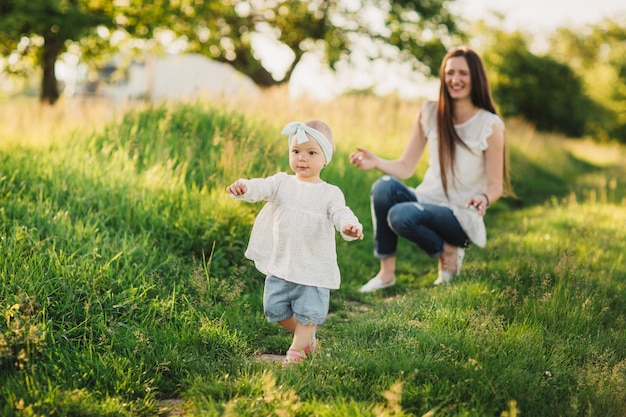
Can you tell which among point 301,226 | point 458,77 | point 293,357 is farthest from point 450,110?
point 293,357

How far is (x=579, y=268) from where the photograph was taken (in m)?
4.30

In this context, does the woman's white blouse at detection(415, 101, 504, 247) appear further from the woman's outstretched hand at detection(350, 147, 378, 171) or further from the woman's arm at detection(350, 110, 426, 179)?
the woman's outstretched hand at detection(350, 147, 378, 171)

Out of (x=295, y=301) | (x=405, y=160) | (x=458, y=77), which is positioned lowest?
(x=295, y=301)

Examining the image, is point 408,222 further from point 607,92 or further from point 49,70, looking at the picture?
point 607,92

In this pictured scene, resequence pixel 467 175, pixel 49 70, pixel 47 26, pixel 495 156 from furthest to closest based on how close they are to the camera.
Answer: pixel 49 70
pixel 47 26
pixel 467 175
pixel 495 156

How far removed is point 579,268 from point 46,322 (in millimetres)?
3364

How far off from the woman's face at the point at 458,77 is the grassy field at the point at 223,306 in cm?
124

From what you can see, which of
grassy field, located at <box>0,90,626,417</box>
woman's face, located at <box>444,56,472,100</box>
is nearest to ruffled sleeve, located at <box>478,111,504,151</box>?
woman's face, located at <box>444,56,472,100</box>

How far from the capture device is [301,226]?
9.91 feet

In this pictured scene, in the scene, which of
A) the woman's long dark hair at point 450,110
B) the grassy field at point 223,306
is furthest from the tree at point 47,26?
the woman's long dark hair at point 450,110

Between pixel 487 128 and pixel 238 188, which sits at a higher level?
pixel 487 128

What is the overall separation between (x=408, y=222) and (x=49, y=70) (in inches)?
434

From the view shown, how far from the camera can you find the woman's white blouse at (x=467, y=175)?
464 cm

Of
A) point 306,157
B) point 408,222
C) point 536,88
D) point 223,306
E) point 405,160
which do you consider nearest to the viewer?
point 306,157
